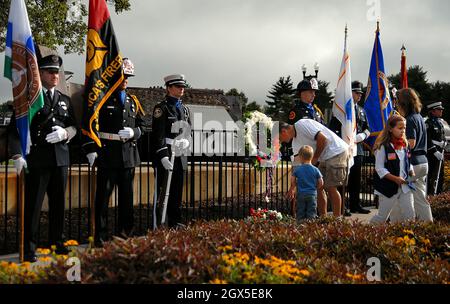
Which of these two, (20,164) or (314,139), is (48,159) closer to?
(20,164)

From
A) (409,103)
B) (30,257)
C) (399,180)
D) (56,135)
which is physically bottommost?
(30,257)

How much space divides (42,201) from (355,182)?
20.3 ft

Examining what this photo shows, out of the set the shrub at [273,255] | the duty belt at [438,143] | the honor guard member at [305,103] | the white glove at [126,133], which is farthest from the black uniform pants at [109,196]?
the duty belt at [438,143]

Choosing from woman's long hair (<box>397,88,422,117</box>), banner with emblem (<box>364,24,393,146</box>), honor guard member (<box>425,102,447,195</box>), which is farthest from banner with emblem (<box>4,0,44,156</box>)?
honor guard member (<box>425,102,447,195</box>)

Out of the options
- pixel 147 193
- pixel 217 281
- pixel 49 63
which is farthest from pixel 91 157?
pixel 217 281

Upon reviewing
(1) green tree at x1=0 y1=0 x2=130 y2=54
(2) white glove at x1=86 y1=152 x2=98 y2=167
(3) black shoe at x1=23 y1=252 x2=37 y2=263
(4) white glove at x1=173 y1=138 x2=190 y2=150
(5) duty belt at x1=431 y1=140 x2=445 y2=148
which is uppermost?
(1) green tree at x1=0 y1=0 x2=130 y2=54

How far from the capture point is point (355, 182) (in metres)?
10.0

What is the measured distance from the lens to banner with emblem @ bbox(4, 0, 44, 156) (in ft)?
17.9

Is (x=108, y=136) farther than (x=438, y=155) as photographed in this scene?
No

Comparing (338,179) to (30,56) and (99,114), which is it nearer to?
(99,114)

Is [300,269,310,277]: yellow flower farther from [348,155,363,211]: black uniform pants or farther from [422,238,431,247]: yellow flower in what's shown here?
[348,155,363,211]: black uniform pants

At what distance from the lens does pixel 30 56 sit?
5.55 meters

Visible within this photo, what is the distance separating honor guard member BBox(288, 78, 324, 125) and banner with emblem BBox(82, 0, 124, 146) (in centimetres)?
283
